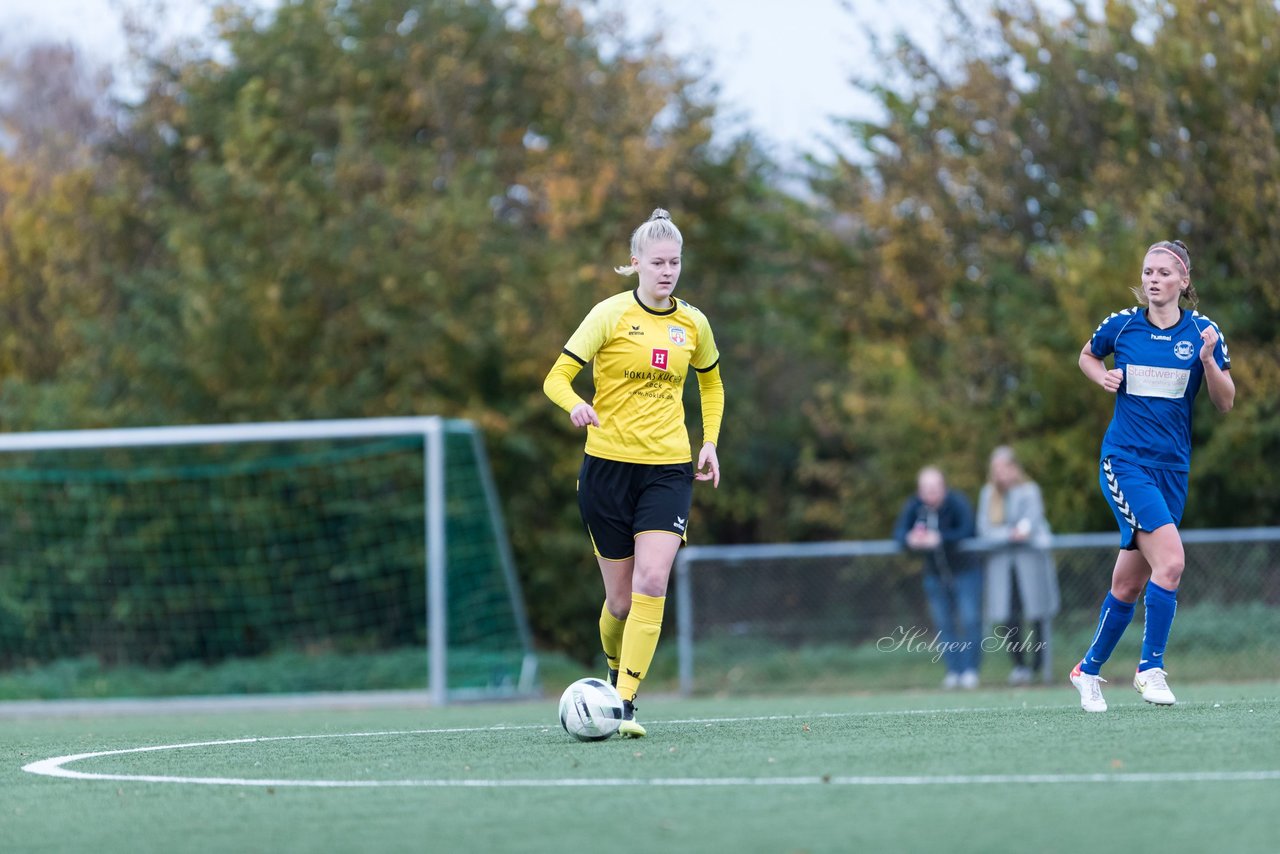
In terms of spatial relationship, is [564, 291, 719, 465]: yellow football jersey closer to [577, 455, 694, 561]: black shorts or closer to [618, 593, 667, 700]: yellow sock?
[577, 455, 694, 561]: black shorts

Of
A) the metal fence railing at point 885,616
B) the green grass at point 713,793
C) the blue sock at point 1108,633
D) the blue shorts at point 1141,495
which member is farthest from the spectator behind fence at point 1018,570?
the blue shorts at point 1141,495

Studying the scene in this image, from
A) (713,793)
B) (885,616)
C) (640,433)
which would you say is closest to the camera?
(713,793)

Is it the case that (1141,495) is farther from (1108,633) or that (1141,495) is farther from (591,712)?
(591,712)

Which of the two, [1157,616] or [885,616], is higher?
[1157,616]

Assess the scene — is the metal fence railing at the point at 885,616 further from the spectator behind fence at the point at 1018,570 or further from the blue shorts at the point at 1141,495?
the blue shorts at the point at 1141,495

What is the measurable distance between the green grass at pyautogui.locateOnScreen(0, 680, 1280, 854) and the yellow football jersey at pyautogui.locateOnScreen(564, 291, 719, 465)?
3.85ft

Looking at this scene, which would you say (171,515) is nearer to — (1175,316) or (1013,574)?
(1013,574)

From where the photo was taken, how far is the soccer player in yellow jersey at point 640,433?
6.53 m

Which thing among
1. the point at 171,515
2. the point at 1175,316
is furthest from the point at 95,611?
the point at 1175,316

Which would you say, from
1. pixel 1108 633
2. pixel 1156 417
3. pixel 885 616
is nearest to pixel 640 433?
pixel 1156 417

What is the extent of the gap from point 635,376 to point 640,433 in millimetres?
233

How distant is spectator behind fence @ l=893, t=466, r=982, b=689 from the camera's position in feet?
43.5

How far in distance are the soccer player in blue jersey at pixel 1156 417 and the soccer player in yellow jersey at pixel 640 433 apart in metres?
1.77

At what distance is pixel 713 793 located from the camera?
15.2 ft
